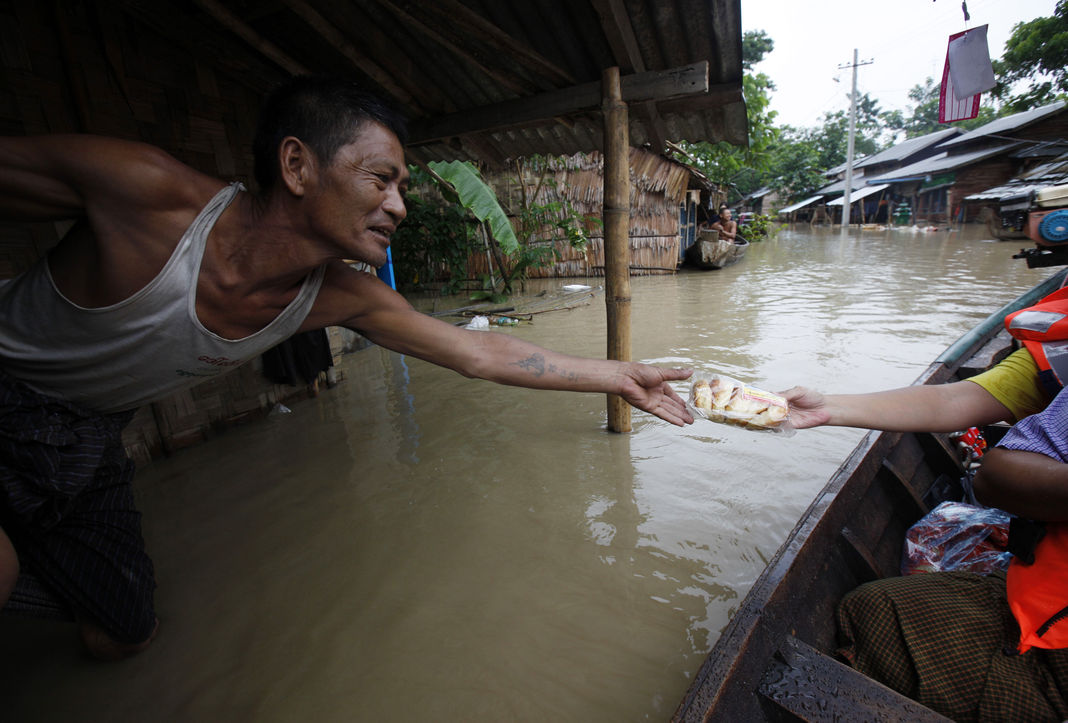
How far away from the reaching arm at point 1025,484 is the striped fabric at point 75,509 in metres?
2.71

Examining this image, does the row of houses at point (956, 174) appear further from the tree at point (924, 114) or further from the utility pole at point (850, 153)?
the tree at point (924, 114)

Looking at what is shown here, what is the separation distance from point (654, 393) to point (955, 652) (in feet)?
3.86

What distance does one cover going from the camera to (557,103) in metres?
3.35

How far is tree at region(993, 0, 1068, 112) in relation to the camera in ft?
54.0

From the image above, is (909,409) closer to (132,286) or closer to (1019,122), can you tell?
(132,286)

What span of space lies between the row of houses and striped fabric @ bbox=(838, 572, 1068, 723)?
13.4 metres

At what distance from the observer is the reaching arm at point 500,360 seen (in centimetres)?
207

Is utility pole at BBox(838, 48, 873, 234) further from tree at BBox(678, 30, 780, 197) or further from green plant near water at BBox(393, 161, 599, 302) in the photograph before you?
green plant near water at BBox(393, 161, 599, 302)

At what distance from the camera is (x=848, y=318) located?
22.4 feet

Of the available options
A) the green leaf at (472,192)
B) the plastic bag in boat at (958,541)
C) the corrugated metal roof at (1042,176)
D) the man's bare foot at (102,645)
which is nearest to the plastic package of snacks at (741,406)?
the plastic bag in boat at (958,541)

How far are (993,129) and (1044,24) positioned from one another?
4.35 metres

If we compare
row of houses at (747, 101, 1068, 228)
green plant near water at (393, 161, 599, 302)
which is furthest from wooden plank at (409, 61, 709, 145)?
row of houses at (747, 101, 1068, 228)

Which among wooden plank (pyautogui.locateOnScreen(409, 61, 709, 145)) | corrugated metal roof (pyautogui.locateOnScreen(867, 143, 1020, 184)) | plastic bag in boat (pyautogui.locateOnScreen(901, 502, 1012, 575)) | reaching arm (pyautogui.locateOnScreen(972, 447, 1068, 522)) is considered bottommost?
plastic bag in boat (pyautogui.locateOnScreen(901, 502, 1012, 575))

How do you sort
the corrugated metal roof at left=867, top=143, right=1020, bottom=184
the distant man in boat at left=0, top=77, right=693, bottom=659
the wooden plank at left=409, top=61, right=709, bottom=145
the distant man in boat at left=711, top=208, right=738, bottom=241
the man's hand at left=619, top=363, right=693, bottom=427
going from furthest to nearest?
the corrugated metal roof at left=867, top=143, right=1020, bottom=184
the distant man in boat at left=711, top=208, right=738, bottom=241
the wooden plank at left=409, top=61, right=709, bottom=145
the man's hand at left=619, top=363, right=693, bottom=427
the distant man in boat at left=0, top=77, right=693, bottom=659
